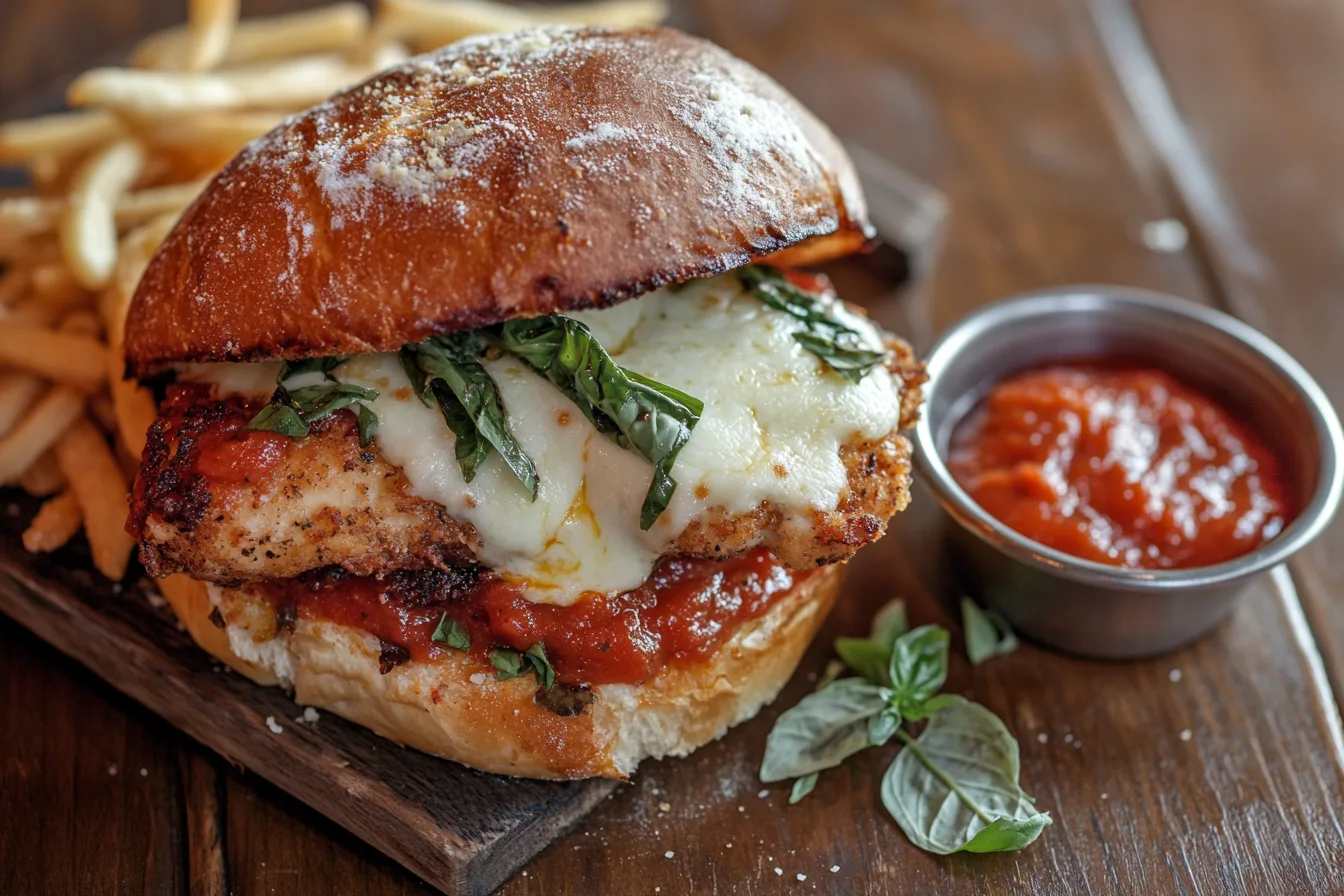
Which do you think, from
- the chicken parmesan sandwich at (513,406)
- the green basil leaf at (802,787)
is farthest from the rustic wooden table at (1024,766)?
the chicken parmesan sandwich at (513,406)

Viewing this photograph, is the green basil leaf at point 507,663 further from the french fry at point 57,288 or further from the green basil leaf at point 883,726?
the french fry at point 57,288

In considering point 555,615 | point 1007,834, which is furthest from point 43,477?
point 1007,834

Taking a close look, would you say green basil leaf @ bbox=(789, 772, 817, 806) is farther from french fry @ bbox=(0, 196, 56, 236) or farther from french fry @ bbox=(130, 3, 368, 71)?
french fry @ bbox=(130, 3, 368, 71)

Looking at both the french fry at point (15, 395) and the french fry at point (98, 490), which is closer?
the french fry at point (98, 490)

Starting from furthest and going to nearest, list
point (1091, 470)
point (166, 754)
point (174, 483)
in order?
point (1091, 470), point (166, 754), point (174, 483)

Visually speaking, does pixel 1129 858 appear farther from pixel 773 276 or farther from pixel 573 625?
pixel 773 276

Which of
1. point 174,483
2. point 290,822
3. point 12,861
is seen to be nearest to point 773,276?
point 174,483

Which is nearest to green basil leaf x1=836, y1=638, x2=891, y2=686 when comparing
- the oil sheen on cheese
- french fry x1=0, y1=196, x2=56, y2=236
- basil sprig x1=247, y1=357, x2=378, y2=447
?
the oil sheen on cheese
